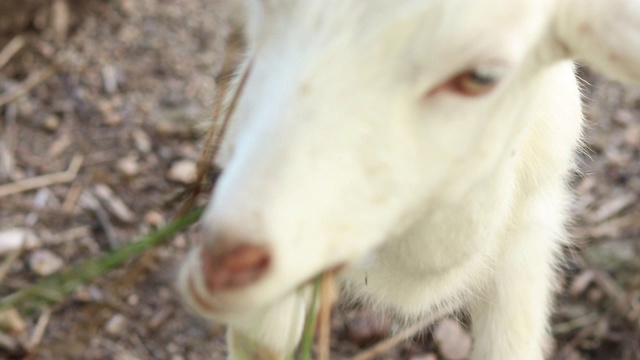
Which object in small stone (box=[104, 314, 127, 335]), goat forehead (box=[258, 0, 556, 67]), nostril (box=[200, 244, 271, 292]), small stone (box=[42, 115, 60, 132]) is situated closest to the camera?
nostril (box=[200, 244, 271, 292])

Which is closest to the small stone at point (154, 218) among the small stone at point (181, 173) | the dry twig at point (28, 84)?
the small stone at point (181, 173)

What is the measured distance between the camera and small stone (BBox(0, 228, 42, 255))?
8.52 feet

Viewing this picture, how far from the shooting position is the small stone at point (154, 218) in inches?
108

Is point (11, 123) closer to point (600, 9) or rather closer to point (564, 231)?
point (564, 231)

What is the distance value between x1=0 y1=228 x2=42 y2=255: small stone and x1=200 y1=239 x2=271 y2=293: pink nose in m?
1.69

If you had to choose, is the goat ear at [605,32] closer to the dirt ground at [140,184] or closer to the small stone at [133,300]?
the dirt ground at [140,184]

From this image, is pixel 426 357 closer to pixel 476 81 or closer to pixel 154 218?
pixel 154 218

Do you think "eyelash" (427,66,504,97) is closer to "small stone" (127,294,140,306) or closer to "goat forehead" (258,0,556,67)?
"goat forehead" (258,0,556,67)

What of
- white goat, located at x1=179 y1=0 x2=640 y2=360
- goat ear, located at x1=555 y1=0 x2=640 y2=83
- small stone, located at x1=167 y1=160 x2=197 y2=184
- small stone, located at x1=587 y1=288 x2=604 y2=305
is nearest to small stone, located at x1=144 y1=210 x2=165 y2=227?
small stone, located at x1=167 y1=160 x2=197 y2=184

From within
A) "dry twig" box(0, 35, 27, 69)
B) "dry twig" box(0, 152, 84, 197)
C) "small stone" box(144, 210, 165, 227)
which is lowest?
"small stone" box(144, 210, 165, 227)

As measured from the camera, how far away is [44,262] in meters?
2.62

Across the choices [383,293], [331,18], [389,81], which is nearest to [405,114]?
[389,81]

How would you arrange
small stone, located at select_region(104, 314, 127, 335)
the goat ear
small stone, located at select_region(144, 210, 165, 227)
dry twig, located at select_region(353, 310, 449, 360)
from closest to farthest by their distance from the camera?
the goat ear
dry twig, located at select_region(353, 310, 449, 360)
small stone, located at select_region(104, 314, 127, 335)
small stone, located at select_region(144, 210, 165, 227)

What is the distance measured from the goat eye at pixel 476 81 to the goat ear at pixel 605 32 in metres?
0.20
